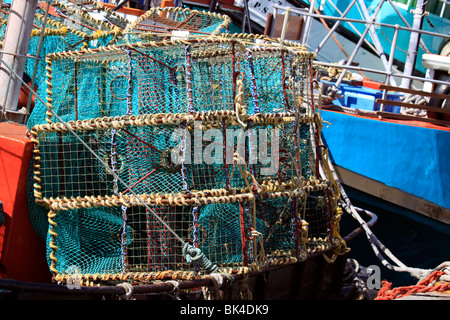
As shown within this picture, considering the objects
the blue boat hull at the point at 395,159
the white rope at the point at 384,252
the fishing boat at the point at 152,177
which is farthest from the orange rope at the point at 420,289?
the blue boat hull at the point at 395,159

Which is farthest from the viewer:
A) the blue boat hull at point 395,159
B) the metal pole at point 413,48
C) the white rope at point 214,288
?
the metal pole at point 413,48

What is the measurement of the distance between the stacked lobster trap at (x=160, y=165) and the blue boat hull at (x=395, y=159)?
11.6ft

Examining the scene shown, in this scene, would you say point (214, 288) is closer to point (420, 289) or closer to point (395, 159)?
→ point (420, 289)

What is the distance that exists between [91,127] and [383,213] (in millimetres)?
5762

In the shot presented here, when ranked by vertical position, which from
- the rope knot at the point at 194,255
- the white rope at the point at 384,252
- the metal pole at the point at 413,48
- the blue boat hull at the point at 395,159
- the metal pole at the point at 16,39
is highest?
the metal pole at the point at 413,48

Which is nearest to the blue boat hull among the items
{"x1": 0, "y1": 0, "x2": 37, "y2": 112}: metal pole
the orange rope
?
the orange rope

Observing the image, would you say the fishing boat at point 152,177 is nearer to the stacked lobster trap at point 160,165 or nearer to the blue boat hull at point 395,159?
the stacked lobster trap at point 160,165

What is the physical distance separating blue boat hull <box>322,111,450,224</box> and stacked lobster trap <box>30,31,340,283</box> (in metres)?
3.55

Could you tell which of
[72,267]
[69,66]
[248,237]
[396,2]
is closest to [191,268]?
[248,237]

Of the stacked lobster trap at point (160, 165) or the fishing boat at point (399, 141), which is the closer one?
the stacked lobster trap at point (160, 165)

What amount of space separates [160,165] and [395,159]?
4663 mm

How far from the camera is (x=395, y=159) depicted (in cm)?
773

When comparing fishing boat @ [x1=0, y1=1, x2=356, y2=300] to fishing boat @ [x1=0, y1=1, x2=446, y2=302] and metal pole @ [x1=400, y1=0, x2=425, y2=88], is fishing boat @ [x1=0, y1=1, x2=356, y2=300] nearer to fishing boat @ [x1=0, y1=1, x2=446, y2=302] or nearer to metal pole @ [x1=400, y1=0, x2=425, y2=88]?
fishing boat @ [x1=0, y1=1, x2=446, y2=302]

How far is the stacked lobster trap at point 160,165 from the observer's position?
13.5 ft
